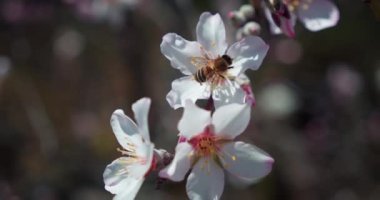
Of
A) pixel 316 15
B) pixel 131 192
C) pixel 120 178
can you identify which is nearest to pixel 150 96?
pixel 316 15

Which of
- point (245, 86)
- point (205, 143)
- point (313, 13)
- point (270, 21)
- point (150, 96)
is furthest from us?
point (150, 96)

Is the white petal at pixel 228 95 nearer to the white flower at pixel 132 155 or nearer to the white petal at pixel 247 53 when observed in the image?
the white petal at pixel 247 53

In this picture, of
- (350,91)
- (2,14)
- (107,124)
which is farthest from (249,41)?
(2,14)

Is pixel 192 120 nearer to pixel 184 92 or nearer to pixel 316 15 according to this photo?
pixel 184 92

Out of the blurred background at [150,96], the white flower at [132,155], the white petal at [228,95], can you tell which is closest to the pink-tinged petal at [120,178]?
the white flower at [132,155]

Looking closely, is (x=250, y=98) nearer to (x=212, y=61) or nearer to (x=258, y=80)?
(x=212, y=61)

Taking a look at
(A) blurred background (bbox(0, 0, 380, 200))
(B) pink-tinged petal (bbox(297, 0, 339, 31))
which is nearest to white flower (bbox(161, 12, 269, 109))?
(B) pink-tinged petal (bbox(297, 0, 339, 31))

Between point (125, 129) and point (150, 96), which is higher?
point (125, 129)
